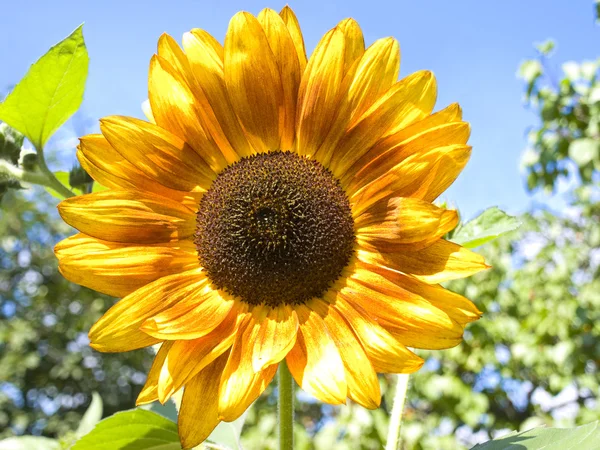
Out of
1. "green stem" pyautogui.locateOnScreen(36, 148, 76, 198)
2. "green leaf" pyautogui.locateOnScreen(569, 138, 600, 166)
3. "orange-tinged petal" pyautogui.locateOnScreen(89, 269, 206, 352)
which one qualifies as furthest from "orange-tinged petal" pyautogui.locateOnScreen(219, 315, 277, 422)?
"green leaf" pyautogui.locateOnScreen(569, 138, 600, 166)

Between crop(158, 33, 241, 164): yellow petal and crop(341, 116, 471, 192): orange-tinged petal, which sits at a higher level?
crop(158, 33, 241, 164): yellow petal

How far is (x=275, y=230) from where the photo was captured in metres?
0.94

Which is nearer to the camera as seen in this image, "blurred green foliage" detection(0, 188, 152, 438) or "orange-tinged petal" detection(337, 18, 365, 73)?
"orange-tinged petal" detection(337, 18, 365, 73)

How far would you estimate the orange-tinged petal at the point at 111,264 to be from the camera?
31.9 inches

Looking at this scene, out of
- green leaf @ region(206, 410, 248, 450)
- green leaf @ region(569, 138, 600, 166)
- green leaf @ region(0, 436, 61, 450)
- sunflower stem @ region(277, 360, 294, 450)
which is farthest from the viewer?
green leaf @ region(569, 138, 600, 166)

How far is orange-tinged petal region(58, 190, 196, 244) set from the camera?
83 cm

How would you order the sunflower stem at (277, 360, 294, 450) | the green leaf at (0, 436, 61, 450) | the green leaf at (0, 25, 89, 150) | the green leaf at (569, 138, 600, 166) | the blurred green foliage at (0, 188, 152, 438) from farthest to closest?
the blurred green foliage at (0, 188, 152, 438), the green leaf at (569, 138, 600, 166), the green leaf at (0, 436, 61, 450), the green leaf at (0, 25, 89, 150), the sunflower stem at (277, 360, 294, 450)

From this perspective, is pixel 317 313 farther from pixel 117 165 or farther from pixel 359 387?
pixel 117 165

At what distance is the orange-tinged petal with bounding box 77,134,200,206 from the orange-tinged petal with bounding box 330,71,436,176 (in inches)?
12.7

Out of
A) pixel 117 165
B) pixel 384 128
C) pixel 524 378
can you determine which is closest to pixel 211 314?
pixel 117 165

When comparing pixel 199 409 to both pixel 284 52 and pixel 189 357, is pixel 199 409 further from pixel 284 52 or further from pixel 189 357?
pixel 284 52

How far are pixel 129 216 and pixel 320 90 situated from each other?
323 millimetres

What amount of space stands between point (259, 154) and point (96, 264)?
32cm

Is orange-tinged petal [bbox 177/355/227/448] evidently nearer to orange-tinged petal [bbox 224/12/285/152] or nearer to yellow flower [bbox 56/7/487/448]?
yellow flower [bbox 56/7/487/448]
